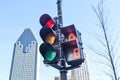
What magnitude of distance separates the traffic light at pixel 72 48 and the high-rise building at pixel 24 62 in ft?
506

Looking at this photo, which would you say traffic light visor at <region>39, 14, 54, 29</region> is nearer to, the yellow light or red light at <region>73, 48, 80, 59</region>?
the yellow light

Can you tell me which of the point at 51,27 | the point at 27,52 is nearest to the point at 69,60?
the point at 51,27

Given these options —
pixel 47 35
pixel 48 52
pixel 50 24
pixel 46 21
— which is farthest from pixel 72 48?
pixel 46 21

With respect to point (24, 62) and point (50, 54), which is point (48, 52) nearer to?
point (50, 54)

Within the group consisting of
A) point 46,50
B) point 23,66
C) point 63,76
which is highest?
point 23,66

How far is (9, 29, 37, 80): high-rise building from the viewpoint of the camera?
155m

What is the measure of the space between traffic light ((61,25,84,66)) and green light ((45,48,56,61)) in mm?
183

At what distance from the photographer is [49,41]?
3033 millimetres

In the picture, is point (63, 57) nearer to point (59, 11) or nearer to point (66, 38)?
point (66, 38)

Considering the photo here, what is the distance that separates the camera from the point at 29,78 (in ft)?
518

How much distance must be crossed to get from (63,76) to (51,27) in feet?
3.13

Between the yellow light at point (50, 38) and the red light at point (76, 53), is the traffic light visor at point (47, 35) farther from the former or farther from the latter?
the red light at point (76, 53)

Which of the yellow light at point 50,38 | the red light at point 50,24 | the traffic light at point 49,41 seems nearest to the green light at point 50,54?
the traffic light at point 49,41

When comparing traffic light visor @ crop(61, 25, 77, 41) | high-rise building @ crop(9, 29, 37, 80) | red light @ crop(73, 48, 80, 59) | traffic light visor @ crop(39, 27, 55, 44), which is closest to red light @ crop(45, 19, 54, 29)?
traffic light visor @ crop(39, 27, 55, 44)
